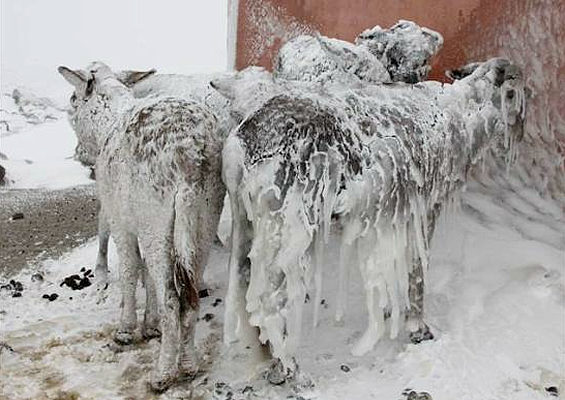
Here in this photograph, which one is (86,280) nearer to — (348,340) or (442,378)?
(348,340)

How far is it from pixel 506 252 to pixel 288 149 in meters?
1.77

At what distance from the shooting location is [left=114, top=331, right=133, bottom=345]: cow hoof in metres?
3.87

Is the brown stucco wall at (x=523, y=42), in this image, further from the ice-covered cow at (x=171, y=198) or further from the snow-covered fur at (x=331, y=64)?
the ice-covered cow at (x=171, y=198)

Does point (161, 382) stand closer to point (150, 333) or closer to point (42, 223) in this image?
point (150, 333)

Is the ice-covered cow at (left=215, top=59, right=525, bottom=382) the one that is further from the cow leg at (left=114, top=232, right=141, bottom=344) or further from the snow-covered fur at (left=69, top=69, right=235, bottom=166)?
the snow-covered fur at (left=69, top=69, right=235, bottom=166)

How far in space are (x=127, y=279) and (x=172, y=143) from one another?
90cm

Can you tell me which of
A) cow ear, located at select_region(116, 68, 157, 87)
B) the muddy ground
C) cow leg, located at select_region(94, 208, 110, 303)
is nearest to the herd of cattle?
cow ear, located at select_region(116, 68, 157, 87)

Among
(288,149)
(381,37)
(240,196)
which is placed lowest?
(240,196)

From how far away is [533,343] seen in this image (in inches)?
148

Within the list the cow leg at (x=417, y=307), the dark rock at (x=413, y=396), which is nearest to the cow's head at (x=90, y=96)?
the cow leg at (x=417, y=307)

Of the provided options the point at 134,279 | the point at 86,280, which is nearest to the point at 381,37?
the point at 134,279

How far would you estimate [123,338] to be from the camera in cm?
387

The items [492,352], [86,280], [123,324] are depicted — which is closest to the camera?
A: [492,352]

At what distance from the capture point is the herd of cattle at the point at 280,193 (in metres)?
3.25
